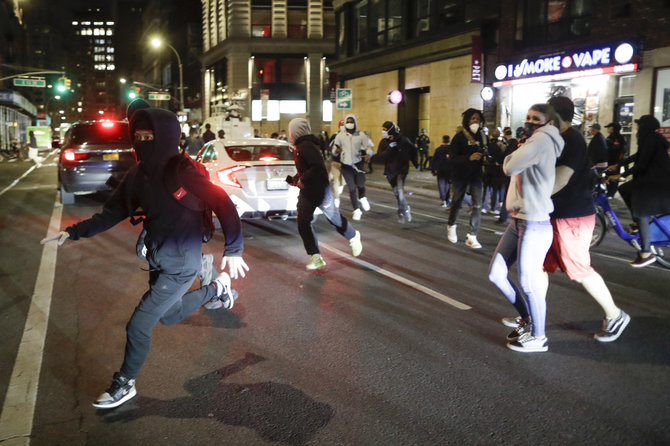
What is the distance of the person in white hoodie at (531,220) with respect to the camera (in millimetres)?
4465

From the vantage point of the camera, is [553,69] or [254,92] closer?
[553,69]

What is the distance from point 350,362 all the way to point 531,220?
175 cm

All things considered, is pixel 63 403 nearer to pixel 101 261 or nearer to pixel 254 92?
pixel 101 261

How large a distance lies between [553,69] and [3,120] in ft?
201

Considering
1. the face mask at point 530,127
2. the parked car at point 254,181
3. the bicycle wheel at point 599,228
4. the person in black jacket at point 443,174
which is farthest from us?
the person in black jacket at point 443,174

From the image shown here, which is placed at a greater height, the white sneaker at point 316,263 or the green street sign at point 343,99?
the green street sign at point 343,99

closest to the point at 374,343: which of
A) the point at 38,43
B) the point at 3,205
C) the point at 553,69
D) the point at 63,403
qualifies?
the point at 63,403

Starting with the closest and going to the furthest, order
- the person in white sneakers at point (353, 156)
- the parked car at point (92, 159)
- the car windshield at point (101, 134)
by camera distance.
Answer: the person in white sneakers at point (353, 156), the parked car at point (92, 159), the car windshield at point (101, 134)

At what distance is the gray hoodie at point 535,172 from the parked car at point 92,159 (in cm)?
1071

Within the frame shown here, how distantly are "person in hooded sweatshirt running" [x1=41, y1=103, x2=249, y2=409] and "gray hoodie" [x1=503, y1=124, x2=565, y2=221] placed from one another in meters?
2.12

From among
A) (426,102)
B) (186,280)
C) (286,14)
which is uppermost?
(286,14)

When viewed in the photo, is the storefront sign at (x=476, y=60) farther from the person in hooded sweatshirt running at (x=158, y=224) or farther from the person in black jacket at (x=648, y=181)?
the person in hooded sweatshirt running at (x=158, y=224)

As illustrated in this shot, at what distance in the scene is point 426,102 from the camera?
30703 mm

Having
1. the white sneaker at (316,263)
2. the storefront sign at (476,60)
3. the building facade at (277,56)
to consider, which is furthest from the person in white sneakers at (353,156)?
the building facade at (277,56)
